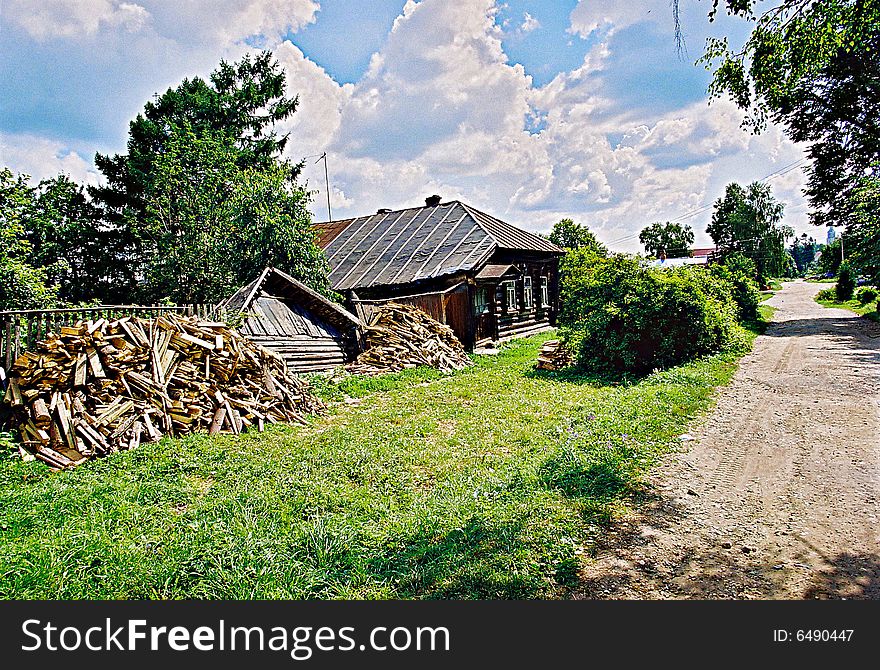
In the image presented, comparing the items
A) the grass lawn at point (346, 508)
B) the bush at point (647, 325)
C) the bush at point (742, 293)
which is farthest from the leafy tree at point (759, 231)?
the grass lawn at point (346, 508)

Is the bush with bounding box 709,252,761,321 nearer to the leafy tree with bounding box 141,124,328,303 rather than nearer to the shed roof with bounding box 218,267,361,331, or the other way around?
the shed roof with bounding box 218,267,361,331

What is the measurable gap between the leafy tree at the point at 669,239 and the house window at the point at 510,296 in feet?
179

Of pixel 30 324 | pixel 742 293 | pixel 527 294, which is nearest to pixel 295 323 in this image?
pixel 30 324

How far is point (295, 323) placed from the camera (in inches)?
504

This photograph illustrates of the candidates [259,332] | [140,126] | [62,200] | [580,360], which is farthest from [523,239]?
[62,200]

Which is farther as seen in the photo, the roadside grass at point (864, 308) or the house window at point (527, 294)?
the house window at point (527, 294)

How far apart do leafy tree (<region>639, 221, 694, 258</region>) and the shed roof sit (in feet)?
209

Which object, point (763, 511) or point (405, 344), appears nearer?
point (763, 511)

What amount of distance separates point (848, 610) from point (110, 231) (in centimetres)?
2696

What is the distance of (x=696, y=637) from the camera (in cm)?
290

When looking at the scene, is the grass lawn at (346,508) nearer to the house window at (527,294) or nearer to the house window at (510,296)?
the house window at (510,296)

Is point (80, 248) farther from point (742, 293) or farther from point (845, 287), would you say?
point (845, 287)

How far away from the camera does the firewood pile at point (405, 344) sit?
13.1m

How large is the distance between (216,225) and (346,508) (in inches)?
648
